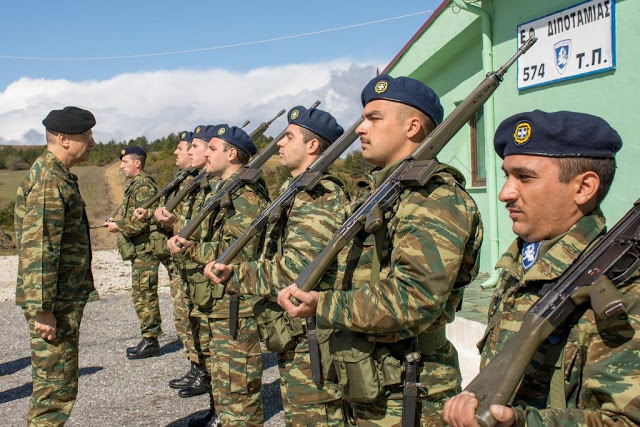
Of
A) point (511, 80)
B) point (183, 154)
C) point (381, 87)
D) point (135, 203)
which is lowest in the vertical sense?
point (135, 203)

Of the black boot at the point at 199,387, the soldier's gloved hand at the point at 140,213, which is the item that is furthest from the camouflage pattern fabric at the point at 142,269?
the black boot at the point at 199,387

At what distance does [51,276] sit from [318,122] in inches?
75.6

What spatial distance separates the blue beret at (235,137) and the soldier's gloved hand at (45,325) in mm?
2127

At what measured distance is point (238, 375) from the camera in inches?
180

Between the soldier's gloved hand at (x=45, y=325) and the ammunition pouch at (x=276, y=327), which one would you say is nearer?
the ammunition pouch at (x=276, y=327)

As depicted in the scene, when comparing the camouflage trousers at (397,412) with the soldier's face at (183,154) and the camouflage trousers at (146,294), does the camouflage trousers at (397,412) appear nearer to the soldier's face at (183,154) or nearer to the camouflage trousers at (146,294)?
the camouflage trousers at (146,294)

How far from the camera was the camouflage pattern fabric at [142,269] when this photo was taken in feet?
25.2

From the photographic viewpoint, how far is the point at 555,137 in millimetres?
1875

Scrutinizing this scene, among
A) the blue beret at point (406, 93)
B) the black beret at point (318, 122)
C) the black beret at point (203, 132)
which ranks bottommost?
the blue beret at point (406, 93)

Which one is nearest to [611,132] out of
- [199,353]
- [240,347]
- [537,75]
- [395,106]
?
[395,106]

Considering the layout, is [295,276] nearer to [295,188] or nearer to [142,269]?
[295,188]

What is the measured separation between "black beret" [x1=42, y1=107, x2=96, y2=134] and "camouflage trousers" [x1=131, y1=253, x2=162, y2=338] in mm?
3708

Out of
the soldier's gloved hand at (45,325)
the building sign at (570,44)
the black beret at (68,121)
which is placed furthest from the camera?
the building sign at (570,44)

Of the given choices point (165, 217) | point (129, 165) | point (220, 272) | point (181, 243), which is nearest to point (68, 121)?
point (181, 243)
